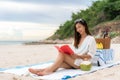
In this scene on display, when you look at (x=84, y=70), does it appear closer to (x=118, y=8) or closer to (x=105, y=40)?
(x=105, y=40)

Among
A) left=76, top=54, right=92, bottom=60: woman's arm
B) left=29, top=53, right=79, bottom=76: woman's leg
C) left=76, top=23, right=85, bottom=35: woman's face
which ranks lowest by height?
left=29, top=53, right=79, bottom=76: woman's leg

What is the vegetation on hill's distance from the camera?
82.0 ft

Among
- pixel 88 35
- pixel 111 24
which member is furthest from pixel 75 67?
pixel 111 24

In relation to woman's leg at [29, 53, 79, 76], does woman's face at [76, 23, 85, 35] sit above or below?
above

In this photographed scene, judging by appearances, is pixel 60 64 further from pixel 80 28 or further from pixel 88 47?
pixel 80 28

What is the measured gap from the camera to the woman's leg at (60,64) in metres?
5.62

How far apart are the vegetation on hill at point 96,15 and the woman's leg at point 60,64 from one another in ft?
60.9

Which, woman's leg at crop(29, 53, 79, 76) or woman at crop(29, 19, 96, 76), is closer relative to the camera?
woman's leg at crop(29, 53, 79, 76)

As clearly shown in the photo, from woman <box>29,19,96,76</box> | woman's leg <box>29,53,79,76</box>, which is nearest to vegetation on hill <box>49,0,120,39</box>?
woman <box>29,19,96,76</box>

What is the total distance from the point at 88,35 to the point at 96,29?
18107 millimetres

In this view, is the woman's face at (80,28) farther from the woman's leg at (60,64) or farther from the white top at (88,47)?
the woman's leg at (60,64)

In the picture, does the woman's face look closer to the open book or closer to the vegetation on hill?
the open book

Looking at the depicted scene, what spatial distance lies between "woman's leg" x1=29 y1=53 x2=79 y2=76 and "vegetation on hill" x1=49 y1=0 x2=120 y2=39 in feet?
60.9

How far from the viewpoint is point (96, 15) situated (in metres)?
27.4
